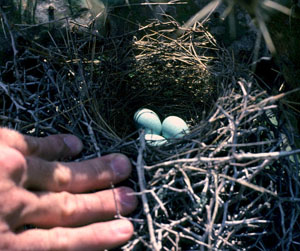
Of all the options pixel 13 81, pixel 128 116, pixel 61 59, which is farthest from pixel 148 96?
pixel 13 81

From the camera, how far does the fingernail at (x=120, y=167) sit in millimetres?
1608

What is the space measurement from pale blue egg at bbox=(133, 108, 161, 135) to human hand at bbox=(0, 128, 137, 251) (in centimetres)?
56

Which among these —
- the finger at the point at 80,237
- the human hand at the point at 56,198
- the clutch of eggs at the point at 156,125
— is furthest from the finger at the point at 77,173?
the clutch of eggs at the point at 156,125

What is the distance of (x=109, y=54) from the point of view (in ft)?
7.18

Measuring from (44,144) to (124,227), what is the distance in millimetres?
430

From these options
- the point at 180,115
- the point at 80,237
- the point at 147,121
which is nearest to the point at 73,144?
the point at 80,237

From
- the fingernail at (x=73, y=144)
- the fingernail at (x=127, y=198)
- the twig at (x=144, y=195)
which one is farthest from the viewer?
the fingernail at (x=73, y=144)

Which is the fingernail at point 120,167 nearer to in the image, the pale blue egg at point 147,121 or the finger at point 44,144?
the finger at point 44,144

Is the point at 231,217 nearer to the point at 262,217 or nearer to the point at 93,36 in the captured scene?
the point at 262,217

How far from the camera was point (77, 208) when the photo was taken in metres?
1.50

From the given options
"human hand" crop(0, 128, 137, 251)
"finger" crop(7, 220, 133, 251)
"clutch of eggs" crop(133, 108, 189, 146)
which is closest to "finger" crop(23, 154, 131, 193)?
"human hand" crop(0, 128, 137, 251)

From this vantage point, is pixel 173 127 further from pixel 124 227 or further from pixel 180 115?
pixel 124 227

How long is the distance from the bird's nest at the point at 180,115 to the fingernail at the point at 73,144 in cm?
5

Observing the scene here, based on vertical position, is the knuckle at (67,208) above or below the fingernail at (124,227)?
above
